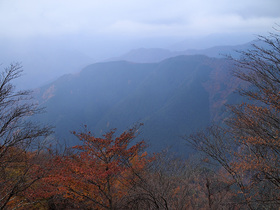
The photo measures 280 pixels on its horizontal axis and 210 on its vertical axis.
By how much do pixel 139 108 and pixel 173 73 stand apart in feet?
94.1

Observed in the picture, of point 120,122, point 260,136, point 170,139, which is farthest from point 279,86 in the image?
point 120,122

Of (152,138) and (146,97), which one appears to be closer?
(152,138)

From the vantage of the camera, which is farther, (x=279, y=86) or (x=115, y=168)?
(x=115, y=168)

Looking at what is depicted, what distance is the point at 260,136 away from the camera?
6445 millimetres

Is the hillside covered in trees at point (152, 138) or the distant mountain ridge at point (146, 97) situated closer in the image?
the hillside covered in trees at point (152, 138)

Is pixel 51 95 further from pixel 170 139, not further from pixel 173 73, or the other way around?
pixel 170 139

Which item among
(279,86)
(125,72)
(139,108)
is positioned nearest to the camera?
(279,86)

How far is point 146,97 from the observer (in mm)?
89875

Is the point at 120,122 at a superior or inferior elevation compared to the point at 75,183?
inferior

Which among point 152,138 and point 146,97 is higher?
point 146,97

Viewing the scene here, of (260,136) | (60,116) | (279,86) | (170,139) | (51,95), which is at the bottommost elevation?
(170,139)

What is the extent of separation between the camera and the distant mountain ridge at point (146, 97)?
69869 millimetres

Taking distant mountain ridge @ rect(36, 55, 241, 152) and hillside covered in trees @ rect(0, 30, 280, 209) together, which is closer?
hillside covered in trees @ rect(0, 30, 280, 209)

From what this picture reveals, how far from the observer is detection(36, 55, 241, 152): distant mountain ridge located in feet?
229
